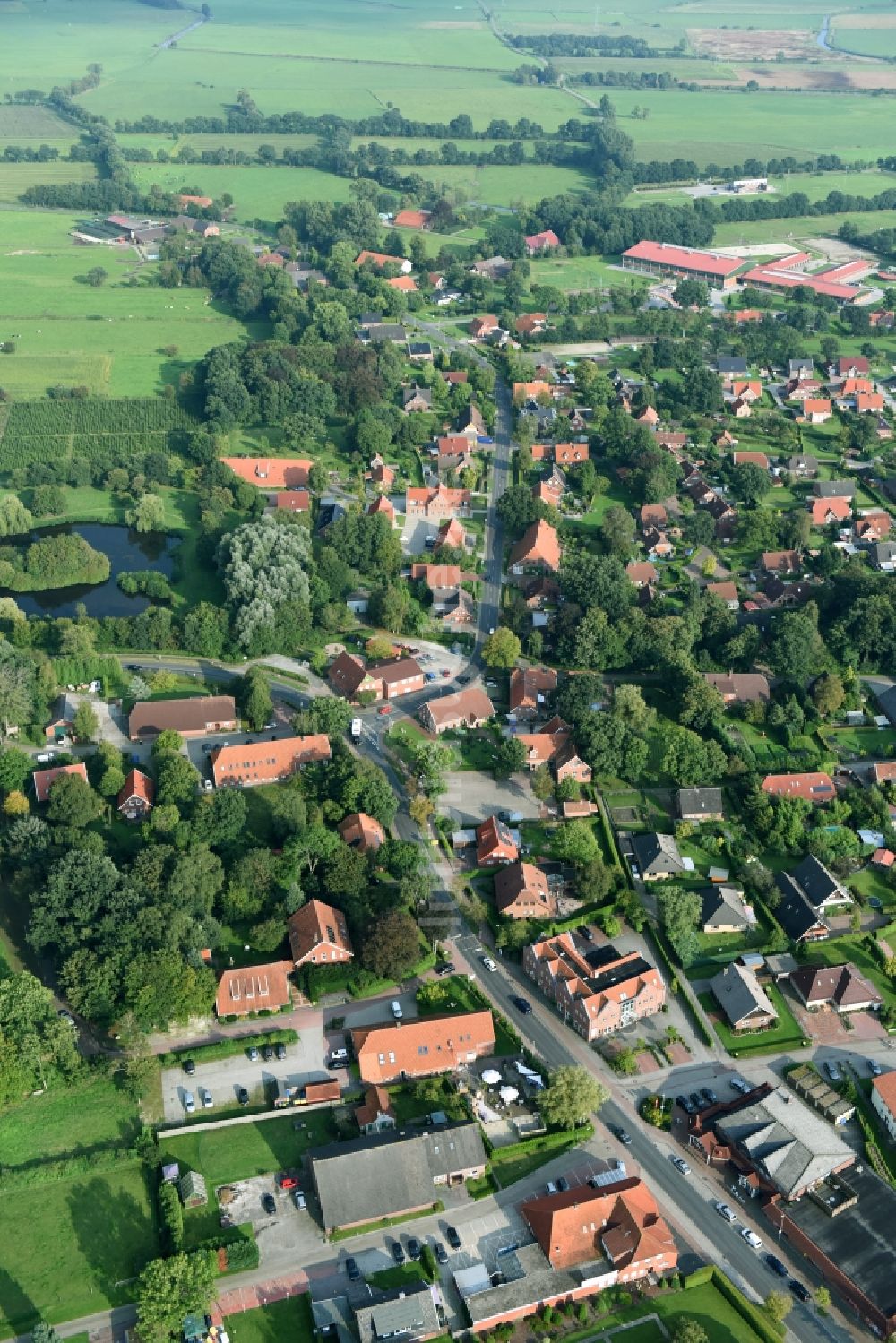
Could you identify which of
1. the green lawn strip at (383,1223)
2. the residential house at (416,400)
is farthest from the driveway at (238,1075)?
the residential house at (416,400)

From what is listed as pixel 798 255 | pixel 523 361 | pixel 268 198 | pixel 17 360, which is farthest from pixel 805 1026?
pixel 268 198

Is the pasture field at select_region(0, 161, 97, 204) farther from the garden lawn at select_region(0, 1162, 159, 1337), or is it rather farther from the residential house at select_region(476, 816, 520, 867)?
the garden lawn at select_region(0, 1162, 159, 1337)

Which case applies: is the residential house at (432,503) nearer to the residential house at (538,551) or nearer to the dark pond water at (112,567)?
the residential house at (538,551)

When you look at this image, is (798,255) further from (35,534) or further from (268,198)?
(35,534)

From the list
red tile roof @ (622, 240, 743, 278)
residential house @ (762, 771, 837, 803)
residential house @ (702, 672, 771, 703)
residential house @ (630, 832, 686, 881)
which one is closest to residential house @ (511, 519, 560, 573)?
residential house @ (702, 672, 771, 703)

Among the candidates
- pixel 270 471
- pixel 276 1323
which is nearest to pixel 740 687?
pixel 276 1323

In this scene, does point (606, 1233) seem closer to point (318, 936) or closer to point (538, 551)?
point (318, 936)
